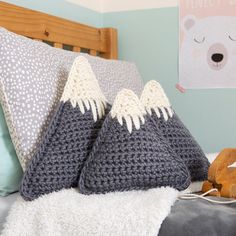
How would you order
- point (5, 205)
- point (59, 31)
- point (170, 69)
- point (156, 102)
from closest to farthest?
point (5, 205) → point (156, 102) → point (59, 31) → point (170, 69)

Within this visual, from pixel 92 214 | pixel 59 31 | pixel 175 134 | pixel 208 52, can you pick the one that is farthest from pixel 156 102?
pixel 208 52

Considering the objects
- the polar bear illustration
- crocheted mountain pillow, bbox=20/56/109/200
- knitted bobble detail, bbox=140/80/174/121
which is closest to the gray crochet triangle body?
crocheted mountain pillow, bbox=20/56/109/200

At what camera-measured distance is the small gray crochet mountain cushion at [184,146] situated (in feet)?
3.47

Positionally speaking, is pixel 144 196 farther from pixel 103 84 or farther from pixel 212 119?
pixel 212 119

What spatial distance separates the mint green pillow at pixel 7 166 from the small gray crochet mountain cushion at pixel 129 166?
171mm

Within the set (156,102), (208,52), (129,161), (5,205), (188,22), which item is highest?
(188,22)

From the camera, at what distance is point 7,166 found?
3.37 feet

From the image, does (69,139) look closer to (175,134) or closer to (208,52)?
(175,134)

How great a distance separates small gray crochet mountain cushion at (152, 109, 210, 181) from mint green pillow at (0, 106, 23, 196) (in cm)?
34

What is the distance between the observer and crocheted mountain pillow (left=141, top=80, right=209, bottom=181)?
1.06 m

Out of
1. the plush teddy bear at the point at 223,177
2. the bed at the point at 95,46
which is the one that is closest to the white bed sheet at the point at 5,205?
the bed at the point at 95,46

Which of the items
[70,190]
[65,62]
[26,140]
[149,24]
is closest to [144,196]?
[70,190]

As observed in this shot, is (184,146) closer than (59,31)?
Yes

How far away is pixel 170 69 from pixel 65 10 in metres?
0.52
